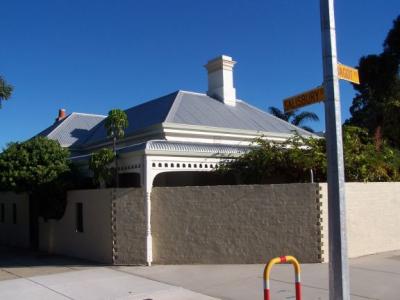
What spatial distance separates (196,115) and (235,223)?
675cm

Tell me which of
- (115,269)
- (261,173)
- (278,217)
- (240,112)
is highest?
(240,112)

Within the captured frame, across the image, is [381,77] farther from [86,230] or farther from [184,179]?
[86,230]

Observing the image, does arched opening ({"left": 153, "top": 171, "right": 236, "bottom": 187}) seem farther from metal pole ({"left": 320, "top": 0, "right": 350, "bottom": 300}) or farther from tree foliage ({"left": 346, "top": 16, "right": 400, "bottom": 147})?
tree foliage ({"left": 346, "top": 16, "right": 400, "bottom": 147})

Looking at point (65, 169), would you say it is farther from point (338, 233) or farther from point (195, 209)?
point (338, 233)

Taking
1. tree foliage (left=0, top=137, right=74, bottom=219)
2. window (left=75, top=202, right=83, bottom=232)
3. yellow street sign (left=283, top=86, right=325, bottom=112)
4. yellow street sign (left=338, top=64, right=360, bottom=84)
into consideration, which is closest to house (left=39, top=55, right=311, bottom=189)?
tree foliage (left=0, top=137, right=74, bottom=219)

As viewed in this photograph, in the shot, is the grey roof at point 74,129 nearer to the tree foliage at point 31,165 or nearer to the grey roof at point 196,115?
the grey roof at point 196,115

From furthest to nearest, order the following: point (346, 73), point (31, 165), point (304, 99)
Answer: point (31, 165)
point (304, 99)
point (346, 73)

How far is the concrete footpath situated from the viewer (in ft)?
29.4

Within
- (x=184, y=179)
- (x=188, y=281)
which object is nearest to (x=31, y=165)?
(x=184, y=179)

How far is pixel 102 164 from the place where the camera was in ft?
45.3

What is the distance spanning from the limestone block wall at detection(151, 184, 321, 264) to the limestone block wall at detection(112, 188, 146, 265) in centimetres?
31

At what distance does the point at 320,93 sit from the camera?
6312 millimetres

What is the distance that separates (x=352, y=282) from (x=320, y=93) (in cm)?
466

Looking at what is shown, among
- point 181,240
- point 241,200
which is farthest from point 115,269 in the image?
point 241,200
